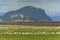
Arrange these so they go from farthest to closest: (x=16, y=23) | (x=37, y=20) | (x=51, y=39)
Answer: (x=37, y=20), (x=16, y=23), (x=51, y=39)

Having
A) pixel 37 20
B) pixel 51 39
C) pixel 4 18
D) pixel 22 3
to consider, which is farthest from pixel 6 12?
pixel 51 39

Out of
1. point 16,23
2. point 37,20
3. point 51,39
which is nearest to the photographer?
point 51,39

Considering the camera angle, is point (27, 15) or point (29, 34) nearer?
point (29, 34)

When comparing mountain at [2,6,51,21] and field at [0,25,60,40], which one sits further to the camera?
mountain at [2,6,51,21]

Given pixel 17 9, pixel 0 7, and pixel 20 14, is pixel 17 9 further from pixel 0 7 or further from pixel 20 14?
pixel 0 7

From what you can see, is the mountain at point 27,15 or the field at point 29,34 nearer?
the field at point 29,34

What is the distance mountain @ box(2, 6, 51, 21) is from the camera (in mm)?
22672

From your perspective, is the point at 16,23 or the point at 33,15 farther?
the point at 33,15

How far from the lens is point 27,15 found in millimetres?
23016

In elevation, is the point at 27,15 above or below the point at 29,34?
below

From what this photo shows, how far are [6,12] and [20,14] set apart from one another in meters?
1.87

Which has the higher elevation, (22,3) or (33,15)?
(22,3)

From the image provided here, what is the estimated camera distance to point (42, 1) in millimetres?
22875

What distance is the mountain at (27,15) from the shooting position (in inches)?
893
